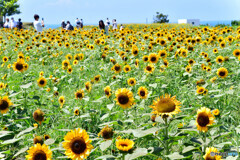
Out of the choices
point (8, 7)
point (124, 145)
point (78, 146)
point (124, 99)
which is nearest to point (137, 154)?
point (124, 145)

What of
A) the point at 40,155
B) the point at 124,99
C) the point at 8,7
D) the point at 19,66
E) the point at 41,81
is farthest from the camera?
the point at 8,7

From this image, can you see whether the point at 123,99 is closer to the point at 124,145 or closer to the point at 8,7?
the point at 124,145

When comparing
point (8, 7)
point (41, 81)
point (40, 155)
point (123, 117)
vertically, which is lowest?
point (123, 117)

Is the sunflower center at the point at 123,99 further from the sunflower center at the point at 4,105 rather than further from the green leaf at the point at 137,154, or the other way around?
the sunflower center at the point at 4,105

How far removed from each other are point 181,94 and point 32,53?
4.54 metres

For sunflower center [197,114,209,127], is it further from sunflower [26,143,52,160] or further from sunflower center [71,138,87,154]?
sunflower [26,143,52,160]

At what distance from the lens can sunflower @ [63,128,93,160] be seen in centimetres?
139

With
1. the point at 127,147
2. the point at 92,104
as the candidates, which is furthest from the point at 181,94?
the point at 127,147

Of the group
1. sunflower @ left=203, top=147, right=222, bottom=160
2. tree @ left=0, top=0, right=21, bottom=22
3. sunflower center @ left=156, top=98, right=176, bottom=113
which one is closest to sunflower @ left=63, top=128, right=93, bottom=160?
sunflower center @ left=156, top=98, right=176, bottom=113

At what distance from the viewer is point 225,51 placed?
555 centimetres

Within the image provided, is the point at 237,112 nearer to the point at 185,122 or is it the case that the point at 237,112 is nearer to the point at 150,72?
the point at 185,122

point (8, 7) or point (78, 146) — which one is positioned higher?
point (8, 7)

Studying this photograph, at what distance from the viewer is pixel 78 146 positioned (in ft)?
4.59

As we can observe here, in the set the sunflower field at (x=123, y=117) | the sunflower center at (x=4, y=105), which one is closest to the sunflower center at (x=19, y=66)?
the sunflower field at (x=123, y=117)
